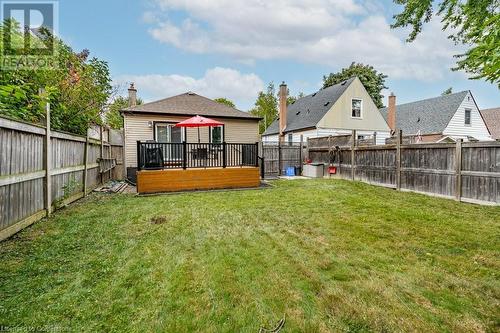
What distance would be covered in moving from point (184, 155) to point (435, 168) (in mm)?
7729

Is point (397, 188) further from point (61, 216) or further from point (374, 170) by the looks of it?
point (61, 216)

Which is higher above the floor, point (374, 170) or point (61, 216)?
point (374, 170)

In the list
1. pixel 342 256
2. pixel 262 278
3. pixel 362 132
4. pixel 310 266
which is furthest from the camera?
pixel 362 132

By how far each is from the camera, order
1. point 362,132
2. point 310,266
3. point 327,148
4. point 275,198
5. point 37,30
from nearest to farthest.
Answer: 1. point 310,266
2. point 275,198
3. point 37,30
4. point 327,148
5. point 362,132

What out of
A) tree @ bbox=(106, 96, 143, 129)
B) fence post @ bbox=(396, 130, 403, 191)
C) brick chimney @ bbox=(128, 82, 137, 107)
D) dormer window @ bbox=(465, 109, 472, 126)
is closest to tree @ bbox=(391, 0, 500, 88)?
fence post @ bbox=(396, 130, 403, 191)

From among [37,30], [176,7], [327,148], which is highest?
[176,7]

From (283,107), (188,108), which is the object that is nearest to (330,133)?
(283,107)

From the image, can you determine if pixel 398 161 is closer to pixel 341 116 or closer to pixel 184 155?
pixel 184 155

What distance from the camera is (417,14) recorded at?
6266mm

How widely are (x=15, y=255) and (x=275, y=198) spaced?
17.8 ft

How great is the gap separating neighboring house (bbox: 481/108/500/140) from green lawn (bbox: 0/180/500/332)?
27.0 meters

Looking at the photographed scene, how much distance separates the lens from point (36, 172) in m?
4.43

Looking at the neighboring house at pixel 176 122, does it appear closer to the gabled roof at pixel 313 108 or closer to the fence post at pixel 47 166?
the gabled roof at pixel 313 108

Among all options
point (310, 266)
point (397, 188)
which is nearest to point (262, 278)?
point (310, 266)
